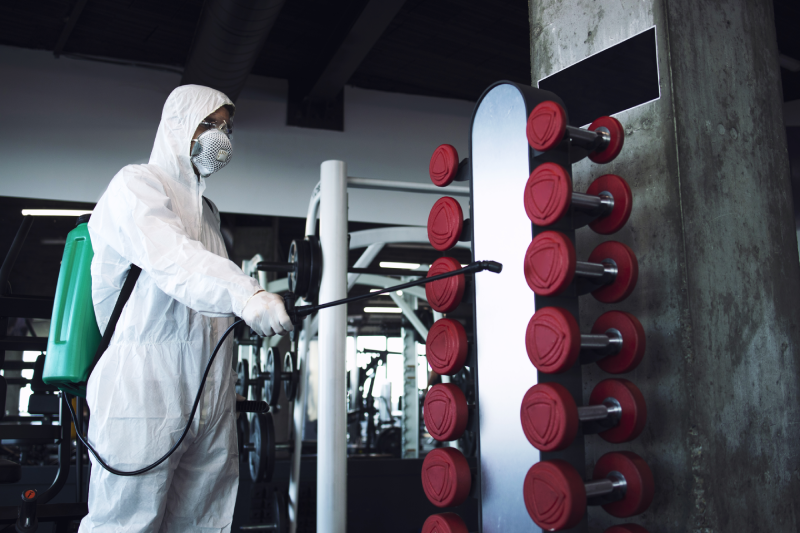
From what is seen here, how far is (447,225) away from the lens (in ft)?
4.01

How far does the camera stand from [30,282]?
31.8 ft

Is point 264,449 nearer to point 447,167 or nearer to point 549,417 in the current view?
point 447,167

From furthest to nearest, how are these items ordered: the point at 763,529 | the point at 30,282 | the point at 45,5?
1. the point at 30,282
2. the point at 45,5
3. the point at 763,529

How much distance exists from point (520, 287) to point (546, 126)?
0.91 feet

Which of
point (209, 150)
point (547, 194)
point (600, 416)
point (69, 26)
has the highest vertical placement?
point (69, 26)

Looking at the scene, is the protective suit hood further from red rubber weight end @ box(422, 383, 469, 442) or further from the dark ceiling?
the dark ceiling

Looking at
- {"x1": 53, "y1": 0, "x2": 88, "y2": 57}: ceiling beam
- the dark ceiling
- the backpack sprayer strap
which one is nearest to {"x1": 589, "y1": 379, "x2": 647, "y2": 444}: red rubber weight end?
the backpack sprayer strap

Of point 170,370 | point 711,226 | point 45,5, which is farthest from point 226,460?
point 45,5

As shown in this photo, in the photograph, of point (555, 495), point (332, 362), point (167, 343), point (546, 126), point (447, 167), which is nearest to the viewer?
point (555, 495)

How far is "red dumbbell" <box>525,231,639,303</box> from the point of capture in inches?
38.0

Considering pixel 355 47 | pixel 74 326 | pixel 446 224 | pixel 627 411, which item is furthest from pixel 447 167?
pixel 355 47

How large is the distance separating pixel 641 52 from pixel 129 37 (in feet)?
13.4

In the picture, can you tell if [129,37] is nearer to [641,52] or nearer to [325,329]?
A: [325,329]

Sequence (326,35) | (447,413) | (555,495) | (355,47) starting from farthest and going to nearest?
(326,35), (355,47), (447,413), (555,495)
